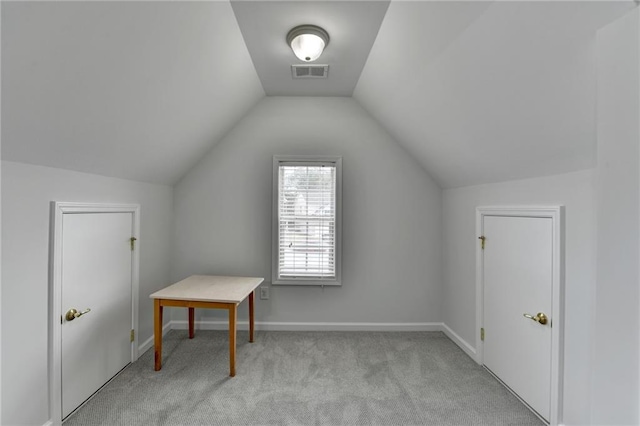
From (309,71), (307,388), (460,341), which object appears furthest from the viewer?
(460,341)

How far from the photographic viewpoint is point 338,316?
315 centimetres

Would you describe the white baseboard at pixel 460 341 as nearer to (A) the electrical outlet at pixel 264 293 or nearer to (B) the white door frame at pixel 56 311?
(A) the electrical outlet at pixel 264 293

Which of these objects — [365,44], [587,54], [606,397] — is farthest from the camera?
[365,44]

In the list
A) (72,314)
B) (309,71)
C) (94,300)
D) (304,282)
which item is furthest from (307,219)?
(72,314)

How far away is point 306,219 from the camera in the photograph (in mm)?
3102

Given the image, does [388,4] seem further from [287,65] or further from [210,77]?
[210,77]

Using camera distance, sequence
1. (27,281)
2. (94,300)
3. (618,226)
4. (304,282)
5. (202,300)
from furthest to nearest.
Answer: (304,282), (202,300), (94,300), (27,281), (618,226)

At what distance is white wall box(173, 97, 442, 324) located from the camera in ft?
10.2

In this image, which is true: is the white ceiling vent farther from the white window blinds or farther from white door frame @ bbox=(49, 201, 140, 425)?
white door frame @ bbox=(49, 201, 140, 425)

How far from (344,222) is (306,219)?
1.42 ft

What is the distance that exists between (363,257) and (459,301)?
1056 millimetres

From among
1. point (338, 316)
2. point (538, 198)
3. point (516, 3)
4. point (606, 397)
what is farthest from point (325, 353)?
point (516, 3)

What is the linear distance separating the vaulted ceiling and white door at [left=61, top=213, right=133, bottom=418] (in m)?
0.43

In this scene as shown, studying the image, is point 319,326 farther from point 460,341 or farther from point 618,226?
point 618,226
